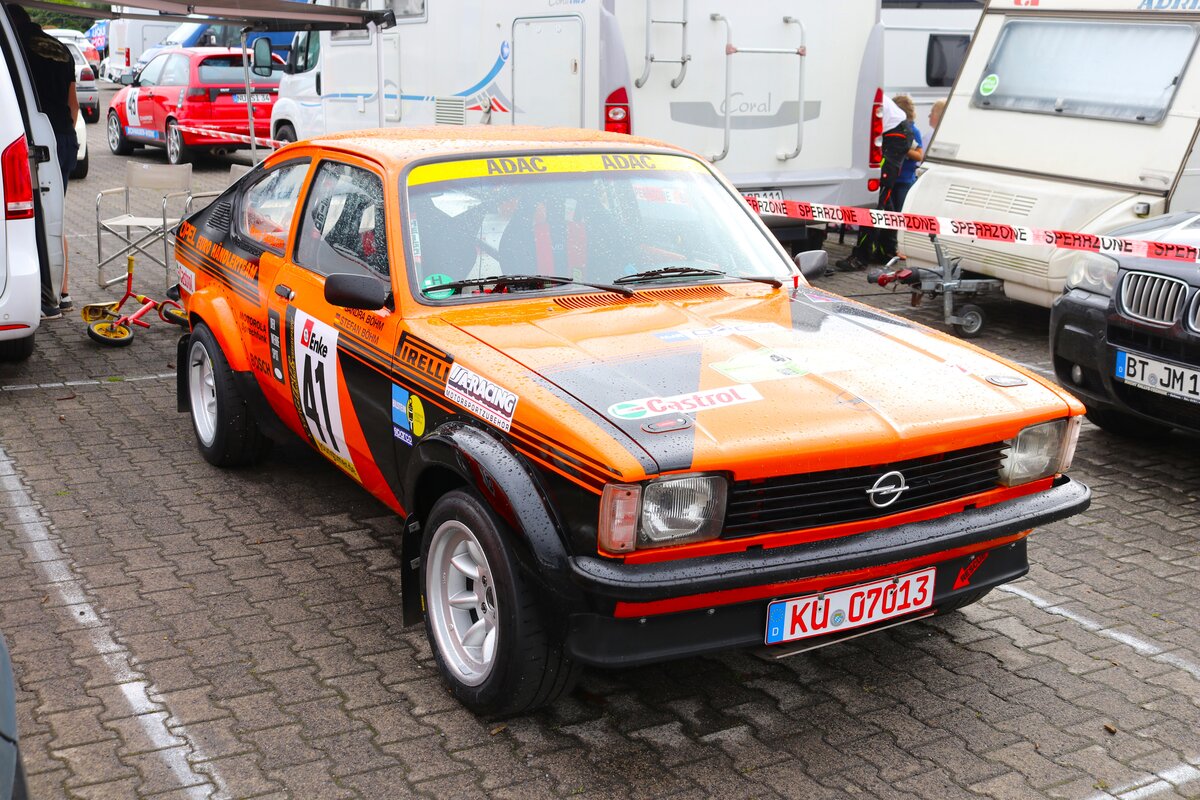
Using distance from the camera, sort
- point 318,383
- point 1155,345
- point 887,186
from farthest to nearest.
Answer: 1. point 887,186
2. point 1155,345
3. point 318,383

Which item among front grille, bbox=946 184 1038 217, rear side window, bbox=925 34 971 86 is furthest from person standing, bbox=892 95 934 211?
front grille, bbox=946 184 1038 217

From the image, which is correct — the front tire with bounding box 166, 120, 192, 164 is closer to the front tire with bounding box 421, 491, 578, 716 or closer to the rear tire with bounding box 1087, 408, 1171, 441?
the rear tire with bounding box 1087, 408, 1171, 441

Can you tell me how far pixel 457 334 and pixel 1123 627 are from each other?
271cm

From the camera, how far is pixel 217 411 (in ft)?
19.3

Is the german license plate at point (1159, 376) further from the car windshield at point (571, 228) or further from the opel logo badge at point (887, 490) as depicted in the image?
the opel logo badge at point (887, 490)

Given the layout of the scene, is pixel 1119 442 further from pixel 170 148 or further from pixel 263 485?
pixel 170 148

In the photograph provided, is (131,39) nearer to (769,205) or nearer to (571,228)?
(769,205)

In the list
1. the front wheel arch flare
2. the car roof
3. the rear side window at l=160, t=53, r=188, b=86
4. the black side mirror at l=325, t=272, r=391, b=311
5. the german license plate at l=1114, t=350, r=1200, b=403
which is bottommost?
the german license plate at l=1114, t=350, r=1200, b=403

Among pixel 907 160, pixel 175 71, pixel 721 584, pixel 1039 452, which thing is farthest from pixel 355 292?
pixel 175 71

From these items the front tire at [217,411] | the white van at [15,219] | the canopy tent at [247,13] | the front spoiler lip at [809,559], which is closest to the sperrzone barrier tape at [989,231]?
the front spoiler lip at [809,559]

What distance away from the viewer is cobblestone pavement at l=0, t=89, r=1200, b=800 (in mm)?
3600

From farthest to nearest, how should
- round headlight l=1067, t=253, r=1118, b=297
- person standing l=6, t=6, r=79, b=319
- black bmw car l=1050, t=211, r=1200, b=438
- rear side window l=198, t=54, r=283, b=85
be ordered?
rear side window l=198, t=54, r=283, b=85 → person standing l=6, t=6, r=79, b=319 → round headlight l=1067, t=253, r=1118, b=297 → black bmw car l=1050, t=211, r=1200, b=438

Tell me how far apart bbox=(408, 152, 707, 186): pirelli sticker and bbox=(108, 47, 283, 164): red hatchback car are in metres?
14.5

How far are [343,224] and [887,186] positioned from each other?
8885mm
